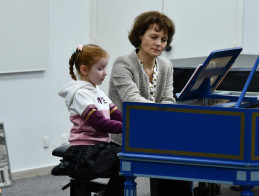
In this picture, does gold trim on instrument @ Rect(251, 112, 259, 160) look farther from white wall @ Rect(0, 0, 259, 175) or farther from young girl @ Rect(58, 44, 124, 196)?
white wall @ Rect(0, 0, 259, 175)

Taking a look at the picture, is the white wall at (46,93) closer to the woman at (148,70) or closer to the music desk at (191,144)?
the woman at (148,70)

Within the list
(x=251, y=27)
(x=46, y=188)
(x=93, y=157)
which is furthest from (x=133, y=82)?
(x=251, y=27)

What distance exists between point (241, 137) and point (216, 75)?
2.25 feet

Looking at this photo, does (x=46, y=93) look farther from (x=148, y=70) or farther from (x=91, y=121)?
(x=91, y=121)

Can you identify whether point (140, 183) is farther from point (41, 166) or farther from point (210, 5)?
point (210, 5)

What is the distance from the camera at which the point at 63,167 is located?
2.90m

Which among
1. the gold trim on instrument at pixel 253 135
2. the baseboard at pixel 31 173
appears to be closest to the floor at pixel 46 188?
the baseboard at pixel 31 173

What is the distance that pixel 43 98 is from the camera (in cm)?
469

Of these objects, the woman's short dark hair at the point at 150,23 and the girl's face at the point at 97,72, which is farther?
the woman's short dark hair at the point at 150,23

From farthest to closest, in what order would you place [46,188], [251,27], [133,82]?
[251,27], [46,188], [133,82]

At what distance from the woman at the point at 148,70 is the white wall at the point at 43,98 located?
148 cm

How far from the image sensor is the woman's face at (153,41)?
3.09 metres

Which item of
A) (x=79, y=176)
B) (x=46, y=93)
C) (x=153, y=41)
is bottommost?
(x=79, y=176)

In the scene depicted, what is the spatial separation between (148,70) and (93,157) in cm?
59
